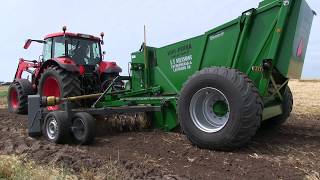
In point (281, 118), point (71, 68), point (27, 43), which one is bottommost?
point (281, 118)

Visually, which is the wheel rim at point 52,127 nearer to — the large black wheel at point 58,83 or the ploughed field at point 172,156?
the ploughed field at point 172,156

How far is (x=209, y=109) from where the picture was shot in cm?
614

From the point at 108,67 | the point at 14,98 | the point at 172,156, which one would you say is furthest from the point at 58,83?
the point at 172,156

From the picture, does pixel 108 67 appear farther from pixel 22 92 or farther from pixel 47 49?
pixel 22 92

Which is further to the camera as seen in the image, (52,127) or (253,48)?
(52,127)

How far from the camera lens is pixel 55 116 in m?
6.88

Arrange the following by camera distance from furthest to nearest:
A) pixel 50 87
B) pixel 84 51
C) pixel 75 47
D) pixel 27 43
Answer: pixel 27 43 → pixel 84 51 → pixel 75 47 → pixel 50 87

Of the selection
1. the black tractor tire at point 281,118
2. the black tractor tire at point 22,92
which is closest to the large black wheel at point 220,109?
the black tractor tire at point 281,118

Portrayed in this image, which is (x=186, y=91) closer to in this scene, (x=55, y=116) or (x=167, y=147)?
(x=167, y=147)

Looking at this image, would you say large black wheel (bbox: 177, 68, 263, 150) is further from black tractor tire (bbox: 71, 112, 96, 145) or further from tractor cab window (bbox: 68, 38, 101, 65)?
tractor cab window (bbox: 68, 38, 101, 65)

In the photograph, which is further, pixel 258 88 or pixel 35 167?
pixel 258 88

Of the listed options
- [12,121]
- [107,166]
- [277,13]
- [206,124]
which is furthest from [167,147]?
[12,121]

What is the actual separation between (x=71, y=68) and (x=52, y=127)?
2.05 meters

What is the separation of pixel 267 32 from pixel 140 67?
111 inches
